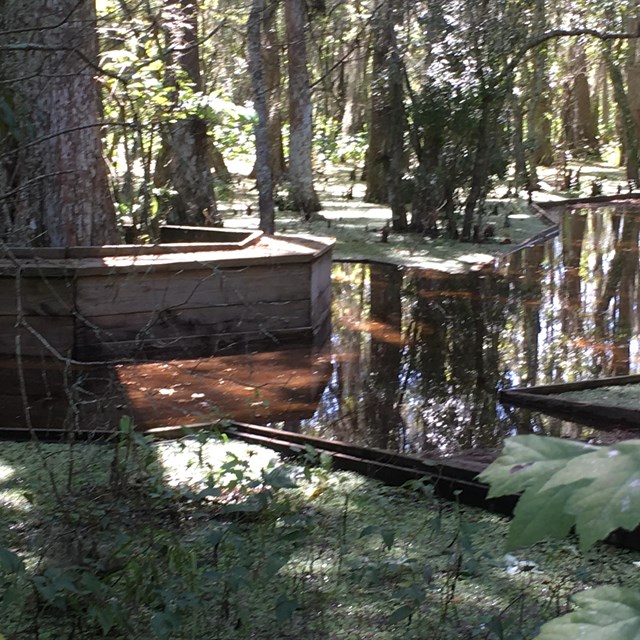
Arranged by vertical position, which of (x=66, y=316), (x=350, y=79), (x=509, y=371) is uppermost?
(x=350, y=79)

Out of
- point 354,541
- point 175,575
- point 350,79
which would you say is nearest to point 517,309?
point 354,541

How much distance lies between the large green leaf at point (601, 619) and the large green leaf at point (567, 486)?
0.19 ft

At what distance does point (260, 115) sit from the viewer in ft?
39.2

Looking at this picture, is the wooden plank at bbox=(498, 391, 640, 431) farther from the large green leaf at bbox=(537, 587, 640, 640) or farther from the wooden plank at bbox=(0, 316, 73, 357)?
the large green leaf at bbox=(537, 587, 640, 640)

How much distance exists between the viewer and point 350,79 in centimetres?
3509

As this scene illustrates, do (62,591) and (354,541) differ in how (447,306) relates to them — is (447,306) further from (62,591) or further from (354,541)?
(62,591)

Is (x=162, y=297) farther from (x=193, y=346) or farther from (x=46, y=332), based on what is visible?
(x=46, y=332)

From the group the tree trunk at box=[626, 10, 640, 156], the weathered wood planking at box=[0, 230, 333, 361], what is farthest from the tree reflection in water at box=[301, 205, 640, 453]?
the tree trunk at box=[626, 10, 640, 156]

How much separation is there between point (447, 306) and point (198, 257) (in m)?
3.20

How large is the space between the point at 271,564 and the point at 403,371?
16.0 ft

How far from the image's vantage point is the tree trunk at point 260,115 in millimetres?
11695

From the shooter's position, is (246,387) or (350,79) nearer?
(246,387)

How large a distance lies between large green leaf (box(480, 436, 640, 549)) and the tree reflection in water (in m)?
4.99

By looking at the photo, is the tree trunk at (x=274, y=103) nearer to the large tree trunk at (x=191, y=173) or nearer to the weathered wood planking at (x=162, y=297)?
the large tree trunk at (x=191, y=173)
